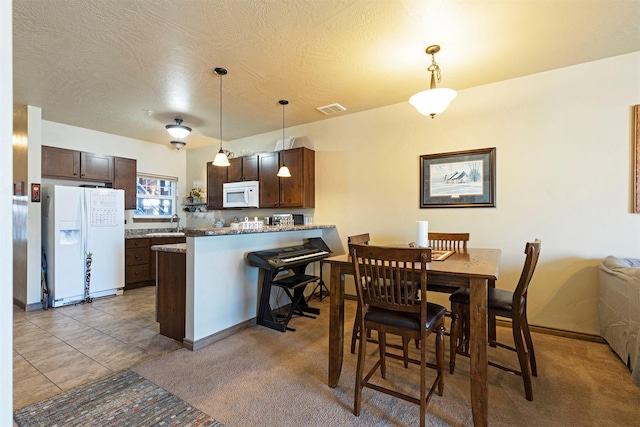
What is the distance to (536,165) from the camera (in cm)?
298

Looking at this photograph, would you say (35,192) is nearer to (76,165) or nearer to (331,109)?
(76,165)

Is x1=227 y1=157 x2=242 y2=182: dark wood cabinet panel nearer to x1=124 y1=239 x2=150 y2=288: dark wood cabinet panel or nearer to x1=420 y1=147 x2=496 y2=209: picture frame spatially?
x1=124 y1=239 x2=150 y2=288: dark wood cabinet panel

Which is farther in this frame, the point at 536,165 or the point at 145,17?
the point at 536,165

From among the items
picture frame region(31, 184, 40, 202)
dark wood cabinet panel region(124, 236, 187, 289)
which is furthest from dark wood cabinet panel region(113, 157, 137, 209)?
picture frame region(31, 184, 40, 202)

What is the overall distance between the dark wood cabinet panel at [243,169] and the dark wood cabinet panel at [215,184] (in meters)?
0.20

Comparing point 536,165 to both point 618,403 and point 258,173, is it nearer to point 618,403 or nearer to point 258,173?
point 618,403

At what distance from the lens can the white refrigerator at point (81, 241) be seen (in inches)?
151

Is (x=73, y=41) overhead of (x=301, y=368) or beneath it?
overhead

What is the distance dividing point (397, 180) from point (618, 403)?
2.69m

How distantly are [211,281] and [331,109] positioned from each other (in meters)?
2.66

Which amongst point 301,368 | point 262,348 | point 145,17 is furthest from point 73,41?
point 301,368

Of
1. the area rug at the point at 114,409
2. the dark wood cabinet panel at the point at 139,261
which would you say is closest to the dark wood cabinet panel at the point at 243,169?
the dark wood cabinet panel at the point at 139,261

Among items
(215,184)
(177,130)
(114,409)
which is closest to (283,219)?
(215,184)
